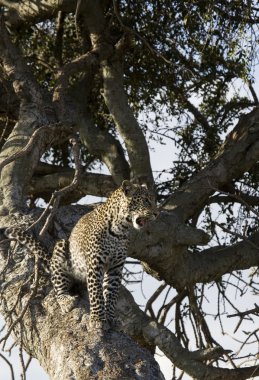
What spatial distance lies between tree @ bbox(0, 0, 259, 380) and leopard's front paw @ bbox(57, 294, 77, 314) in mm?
66

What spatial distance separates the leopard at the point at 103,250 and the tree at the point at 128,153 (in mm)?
188

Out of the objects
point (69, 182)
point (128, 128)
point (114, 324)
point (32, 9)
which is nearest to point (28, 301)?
point (114, 324)

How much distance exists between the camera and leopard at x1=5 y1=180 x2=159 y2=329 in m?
7.91

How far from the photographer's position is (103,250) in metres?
8.04

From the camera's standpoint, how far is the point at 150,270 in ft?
36.2

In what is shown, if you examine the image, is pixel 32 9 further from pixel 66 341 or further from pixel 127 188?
pixel 66 341

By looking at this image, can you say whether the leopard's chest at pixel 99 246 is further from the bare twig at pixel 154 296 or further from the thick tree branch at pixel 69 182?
the bare twig at pixel 154 296

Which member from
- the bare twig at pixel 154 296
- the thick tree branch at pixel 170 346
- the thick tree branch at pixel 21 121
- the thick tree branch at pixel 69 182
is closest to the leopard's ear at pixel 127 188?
the thick tree branch at pixel 21 121

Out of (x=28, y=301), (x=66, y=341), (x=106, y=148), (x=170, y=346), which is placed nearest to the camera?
(x=66, y=341)

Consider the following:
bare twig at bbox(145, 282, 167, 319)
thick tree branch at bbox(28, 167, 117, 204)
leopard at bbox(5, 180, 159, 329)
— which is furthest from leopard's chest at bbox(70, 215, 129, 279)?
bare twig at bbox(145, 282, 167, 319)

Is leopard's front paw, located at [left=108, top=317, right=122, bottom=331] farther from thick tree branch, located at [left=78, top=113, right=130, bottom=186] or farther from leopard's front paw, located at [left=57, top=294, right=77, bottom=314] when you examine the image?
thick tree branch, located at [left=78, top=113, right=130, bottom=186]

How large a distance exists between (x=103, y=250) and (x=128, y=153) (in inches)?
128

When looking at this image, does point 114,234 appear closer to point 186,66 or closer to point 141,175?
point 141,175

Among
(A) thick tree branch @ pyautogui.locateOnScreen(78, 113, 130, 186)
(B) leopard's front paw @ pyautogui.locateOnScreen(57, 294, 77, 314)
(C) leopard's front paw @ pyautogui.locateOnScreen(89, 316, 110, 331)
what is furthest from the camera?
(A) thick tree branch @ pyautogui.locateOnScreen(78, 113, 130, 186)
